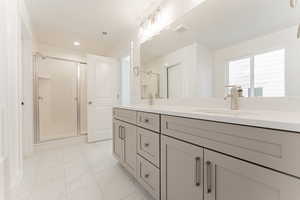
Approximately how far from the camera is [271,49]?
1112 millimetres

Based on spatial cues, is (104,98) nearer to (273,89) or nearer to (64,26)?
(64,26)

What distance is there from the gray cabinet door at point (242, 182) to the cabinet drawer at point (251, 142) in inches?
1.3

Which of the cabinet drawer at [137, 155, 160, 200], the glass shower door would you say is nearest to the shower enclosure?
the glass shower door

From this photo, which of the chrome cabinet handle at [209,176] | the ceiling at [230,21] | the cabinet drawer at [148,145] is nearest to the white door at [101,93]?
the ceiling at [230,21]

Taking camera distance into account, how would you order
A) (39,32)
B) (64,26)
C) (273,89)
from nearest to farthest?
1. (273,89)
2. (64,26)
3. (39,32)

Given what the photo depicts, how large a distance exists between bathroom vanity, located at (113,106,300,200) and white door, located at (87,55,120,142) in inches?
90.3

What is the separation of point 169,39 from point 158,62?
0.35 meters

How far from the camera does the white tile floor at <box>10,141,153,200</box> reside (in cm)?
150

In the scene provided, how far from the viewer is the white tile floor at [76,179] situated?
4.93 ft

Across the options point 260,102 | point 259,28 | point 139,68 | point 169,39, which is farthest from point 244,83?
point 139,68

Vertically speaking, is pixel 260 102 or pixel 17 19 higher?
pixel 17 19

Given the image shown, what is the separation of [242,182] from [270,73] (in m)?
0.83

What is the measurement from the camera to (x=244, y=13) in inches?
48.6

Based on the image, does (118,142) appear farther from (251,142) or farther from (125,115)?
(251,142)
